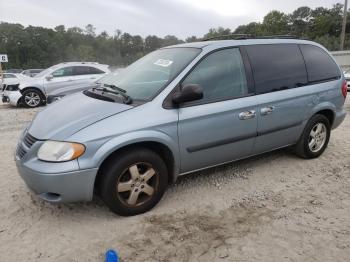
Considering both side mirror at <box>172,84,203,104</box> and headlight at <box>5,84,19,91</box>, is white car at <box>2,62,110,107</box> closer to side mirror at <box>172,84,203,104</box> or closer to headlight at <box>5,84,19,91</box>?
headlight at <box>5,84,19,91</box>

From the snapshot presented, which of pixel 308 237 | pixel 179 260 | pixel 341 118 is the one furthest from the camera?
pixel 341 118

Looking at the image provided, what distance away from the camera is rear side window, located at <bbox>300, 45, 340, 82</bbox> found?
4578 mm

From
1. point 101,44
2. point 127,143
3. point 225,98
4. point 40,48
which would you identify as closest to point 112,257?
point 127,143

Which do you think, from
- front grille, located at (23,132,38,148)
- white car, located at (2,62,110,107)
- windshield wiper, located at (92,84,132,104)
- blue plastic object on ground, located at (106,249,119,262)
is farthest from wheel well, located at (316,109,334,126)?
white car, located at (2,62,110,107)

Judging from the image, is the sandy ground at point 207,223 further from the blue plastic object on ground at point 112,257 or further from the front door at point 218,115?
the front door at point 218,115

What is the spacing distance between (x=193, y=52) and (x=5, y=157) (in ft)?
11.5

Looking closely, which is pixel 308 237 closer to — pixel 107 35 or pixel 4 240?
pixel 4 240

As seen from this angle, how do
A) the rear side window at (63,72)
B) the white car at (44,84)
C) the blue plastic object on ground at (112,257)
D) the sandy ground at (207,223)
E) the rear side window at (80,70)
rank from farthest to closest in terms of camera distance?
the rear side window at (80,70) → the rear side window at (63,72) → the white car at (44,84) → the sandy ground at (207,223) → the blue plastic object on ground at (112,257)

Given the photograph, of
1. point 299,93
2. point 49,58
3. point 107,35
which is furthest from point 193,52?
point 107,35

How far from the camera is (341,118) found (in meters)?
5.05

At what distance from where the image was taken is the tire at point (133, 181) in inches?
122

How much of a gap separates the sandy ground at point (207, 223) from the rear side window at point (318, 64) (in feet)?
4.35

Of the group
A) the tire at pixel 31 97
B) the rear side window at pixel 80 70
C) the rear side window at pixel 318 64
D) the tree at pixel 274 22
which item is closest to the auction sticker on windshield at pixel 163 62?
the rear side window at pixel 318 64

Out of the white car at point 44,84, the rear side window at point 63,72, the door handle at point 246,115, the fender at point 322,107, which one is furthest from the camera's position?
the rear side window at point 63,72
